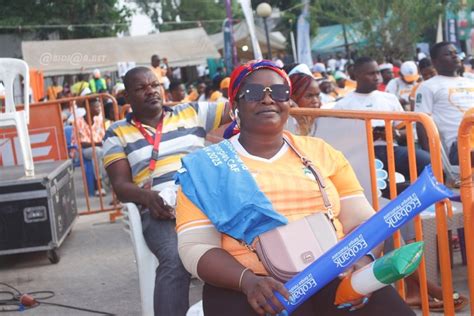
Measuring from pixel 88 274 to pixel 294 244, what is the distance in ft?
12.9

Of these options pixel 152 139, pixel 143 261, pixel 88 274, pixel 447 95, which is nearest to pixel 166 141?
pixel 152 139

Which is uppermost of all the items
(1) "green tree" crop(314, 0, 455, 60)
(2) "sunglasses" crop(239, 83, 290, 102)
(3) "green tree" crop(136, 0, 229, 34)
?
(3) "green tree" crop(136, 0, 229, 34)

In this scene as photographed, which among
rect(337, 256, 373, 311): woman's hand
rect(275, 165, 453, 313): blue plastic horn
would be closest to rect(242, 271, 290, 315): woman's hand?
rect(275, 165, 453, 313): blue plastic horn

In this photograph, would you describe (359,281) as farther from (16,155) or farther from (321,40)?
(321,40)

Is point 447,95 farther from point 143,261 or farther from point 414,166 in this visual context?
point 143,261

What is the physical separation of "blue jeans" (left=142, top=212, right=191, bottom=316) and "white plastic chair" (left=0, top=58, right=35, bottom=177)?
3.23 meters

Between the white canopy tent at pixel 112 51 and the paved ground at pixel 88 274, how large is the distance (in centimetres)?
2212

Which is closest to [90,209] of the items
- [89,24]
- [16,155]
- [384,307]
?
[16,155]

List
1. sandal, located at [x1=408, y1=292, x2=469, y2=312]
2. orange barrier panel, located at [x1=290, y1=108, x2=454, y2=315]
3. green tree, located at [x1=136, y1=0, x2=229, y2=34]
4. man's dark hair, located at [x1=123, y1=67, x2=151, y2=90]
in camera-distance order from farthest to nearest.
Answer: green tree, located at [x1=136, y1=0, x2=229, y2=34] → man's dark hair, located at [x1=123, y1=67, x2=151, y2=90] → sandal, located at [x1=408, y1=292, x2=469, y2=312] → orange barrier panel, located at [x1=290, y1=108, x2=454, y2=315]

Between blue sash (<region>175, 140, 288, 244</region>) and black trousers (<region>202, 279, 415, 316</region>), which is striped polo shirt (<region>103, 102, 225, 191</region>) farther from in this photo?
black trousers (<region>202, 279, 415, 316</region>)

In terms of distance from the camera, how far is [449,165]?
255 inches

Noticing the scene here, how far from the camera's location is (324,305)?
9.70ft

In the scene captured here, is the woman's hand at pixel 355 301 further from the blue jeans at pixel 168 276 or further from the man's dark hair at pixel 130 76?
the man's dark hair at pixel 130 76

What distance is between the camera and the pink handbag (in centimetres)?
291
